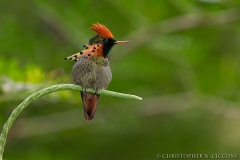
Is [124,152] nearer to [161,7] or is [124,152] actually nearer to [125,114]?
[125,114]

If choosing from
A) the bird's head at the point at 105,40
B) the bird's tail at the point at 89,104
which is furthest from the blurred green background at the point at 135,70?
the bird's head at the point at 105,40

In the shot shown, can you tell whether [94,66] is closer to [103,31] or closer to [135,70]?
[103,31]

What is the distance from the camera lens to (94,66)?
187cm

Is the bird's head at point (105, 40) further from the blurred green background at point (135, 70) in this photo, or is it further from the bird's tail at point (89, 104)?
the blurred green background at point (135, 70)

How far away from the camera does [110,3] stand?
15.3 ft

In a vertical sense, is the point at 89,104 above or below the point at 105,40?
below

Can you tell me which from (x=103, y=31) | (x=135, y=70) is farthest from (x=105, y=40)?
(x=135, y=70)

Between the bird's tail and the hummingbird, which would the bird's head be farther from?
the bird's tail

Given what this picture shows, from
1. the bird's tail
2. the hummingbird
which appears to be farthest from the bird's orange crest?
the bird's tail

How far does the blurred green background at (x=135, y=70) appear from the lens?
14.6ft

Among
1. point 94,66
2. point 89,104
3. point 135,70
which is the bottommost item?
point 89,104

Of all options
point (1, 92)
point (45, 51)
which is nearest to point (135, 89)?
point (45, 51)

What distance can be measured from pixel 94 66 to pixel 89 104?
132 mm

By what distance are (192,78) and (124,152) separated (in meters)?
0.88
